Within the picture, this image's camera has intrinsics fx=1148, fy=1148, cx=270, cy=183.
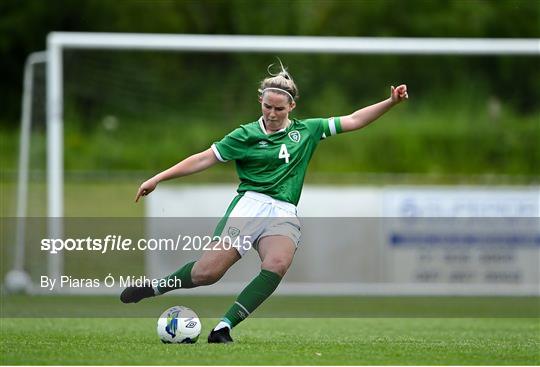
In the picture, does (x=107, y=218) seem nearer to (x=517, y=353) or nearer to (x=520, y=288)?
(x=520, y=288)

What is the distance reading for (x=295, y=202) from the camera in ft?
25.3

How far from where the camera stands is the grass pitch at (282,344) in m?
6.61

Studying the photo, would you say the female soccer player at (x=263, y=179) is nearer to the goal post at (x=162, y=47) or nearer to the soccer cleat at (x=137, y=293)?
the soccer cleat at (x=137, y=293)

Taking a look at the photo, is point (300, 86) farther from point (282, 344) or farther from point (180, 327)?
point (180, 327)

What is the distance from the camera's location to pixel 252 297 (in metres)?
7.34

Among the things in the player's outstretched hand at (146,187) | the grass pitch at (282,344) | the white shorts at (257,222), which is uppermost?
the player's outstretched hand at (146,187)

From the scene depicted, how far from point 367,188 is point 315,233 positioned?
3.76 feet

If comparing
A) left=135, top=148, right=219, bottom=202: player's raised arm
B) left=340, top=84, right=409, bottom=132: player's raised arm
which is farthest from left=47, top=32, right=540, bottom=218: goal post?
left=340, top=84, right=409, bottom=132: player's raised arm

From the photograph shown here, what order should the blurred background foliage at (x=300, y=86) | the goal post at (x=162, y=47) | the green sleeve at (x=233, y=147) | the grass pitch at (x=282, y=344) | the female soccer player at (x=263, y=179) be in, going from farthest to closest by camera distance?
the blurred background foliage at (x=300, y=86)
the goal post at (x=162, y=47)
the green sleeve at (x=233, y=147)
the female soccer player at (x=263, y=179)
the grass pitch at (x=282, y=344)

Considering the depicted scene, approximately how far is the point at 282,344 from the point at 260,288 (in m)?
0.53

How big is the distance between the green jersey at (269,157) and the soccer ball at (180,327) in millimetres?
934

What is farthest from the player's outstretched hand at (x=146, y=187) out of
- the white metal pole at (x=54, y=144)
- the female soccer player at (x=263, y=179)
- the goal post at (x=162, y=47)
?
the goal post at (x=162, y=47)

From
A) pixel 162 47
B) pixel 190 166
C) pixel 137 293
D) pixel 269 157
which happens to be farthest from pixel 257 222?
pixel 162 47

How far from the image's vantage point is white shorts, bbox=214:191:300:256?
24.8 feet
